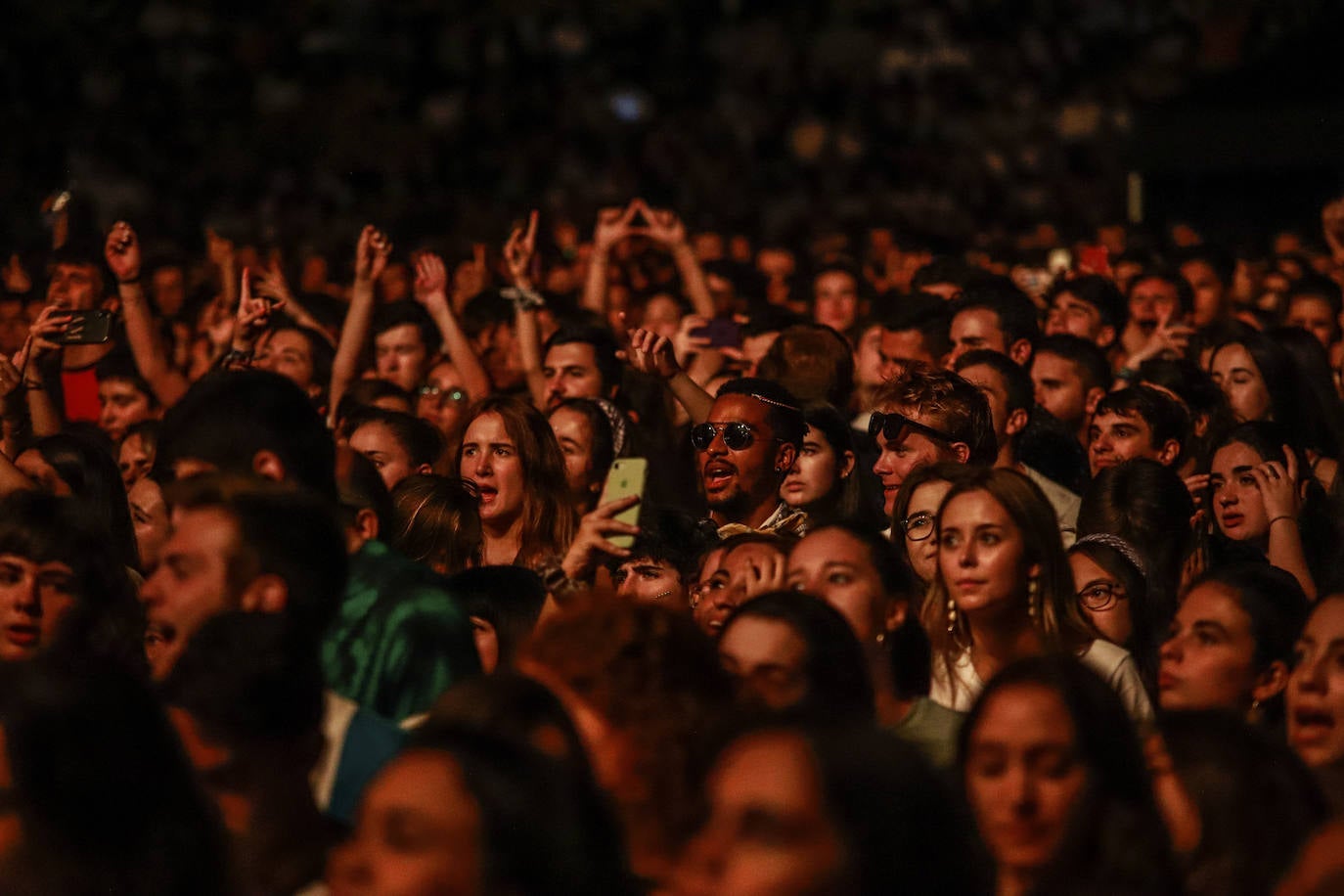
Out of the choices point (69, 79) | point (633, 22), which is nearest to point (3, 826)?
point (69, 79)

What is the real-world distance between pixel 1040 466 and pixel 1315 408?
1452mm

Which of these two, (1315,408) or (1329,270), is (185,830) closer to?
(1315,408)

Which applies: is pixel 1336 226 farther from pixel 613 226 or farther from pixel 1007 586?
pixel 1007 586

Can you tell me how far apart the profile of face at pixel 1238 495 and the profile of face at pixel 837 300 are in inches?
161

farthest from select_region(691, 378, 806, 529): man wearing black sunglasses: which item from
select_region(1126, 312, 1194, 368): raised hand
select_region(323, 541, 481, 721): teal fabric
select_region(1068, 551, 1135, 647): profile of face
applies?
select_region(1126, 312, 1194, 368): raised hand

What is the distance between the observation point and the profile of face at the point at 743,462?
6.49 m

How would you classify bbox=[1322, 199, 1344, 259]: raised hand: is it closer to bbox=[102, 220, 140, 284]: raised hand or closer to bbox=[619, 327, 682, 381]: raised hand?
bbox=[619, 327, 682, 381]: raised hand

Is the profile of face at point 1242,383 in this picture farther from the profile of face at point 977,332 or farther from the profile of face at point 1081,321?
the profile of face at point 1081,321

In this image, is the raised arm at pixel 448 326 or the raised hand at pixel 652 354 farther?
the raised arm at pixel 448 326

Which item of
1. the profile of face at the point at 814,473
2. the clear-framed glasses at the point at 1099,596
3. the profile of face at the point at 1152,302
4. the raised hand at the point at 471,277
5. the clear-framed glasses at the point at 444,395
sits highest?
the raised hand at the point at 471,277

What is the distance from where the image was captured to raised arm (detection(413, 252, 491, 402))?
8.62m

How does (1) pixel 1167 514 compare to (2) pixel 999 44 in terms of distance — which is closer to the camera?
(1) pixel 1167 514

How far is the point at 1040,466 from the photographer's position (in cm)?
748

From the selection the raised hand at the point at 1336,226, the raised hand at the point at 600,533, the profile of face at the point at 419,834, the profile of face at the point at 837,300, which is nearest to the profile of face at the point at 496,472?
the raised hand at the point at 600,533
